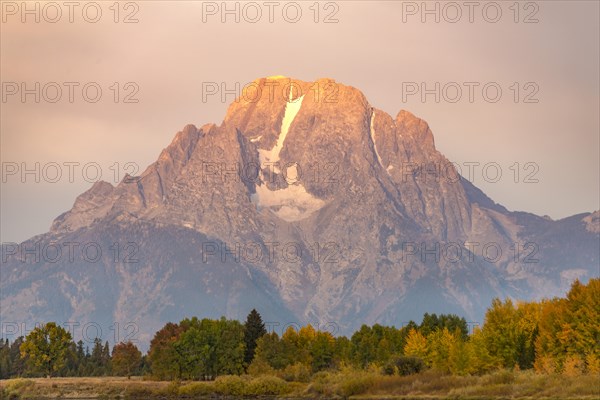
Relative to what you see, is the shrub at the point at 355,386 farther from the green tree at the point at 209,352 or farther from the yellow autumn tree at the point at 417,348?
the green tree at the point at 209,352

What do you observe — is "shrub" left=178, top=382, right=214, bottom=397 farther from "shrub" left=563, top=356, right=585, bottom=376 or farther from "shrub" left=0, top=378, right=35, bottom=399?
"shrub" left=563, top=356, right=585, bottom=376

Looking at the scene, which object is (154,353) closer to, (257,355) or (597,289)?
(257,355)

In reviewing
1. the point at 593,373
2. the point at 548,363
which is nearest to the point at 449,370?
the point at 548,363

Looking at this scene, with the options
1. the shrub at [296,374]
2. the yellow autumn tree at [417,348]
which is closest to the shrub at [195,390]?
the shrub at [296,374]

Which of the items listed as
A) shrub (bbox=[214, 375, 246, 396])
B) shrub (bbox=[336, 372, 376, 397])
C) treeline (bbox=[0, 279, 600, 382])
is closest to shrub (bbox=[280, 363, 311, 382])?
treeline (bbox=[0, 279, 600, 382])

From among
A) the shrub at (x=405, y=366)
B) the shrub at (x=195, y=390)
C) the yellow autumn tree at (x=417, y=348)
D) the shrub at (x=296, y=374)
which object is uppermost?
the yellow autumn tree at (x=417, y=348)

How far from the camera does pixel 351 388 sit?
444ft

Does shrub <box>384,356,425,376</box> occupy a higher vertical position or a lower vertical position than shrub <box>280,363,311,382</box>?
higher

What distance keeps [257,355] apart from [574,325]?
7340 cm

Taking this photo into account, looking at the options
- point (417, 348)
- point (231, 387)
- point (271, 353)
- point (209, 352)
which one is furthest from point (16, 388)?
point (417, 348)

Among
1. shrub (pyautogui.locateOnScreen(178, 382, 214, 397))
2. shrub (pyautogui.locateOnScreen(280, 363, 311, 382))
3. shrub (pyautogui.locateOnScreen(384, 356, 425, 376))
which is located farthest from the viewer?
shrub (pyautogui.locateOnScreen(280, 363, 311, 382))

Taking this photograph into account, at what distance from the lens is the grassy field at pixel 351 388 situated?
4289 inches

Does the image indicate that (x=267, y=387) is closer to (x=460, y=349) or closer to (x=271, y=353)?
(x=460, y=349)

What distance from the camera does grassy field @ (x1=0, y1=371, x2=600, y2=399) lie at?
108938 millimetres
